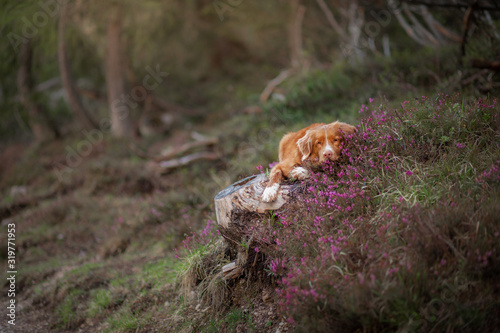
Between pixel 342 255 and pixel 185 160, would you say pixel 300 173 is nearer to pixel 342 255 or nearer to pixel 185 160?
pixel 342 255

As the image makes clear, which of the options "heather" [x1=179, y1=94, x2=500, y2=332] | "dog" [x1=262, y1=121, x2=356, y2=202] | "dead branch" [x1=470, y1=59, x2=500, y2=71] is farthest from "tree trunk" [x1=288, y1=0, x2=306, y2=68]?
"heather" [x1=179, y1=94, x2=500, y2=332]

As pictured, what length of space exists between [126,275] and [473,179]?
5282 mm

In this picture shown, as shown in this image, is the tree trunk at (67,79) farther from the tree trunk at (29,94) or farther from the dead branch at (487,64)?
the dead branch at (487,64)

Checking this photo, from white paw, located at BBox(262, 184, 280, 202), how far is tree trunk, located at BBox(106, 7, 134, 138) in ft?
37.8

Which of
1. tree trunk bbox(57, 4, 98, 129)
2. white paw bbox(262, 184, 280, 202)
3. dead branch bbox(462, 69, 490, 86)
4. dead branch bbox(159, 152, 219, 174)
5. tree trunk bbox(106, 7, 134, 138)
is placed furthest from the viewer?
tree trunk bbox(106, 7, 134, 138)

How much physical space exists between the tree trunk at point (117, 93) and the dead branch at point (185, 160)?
4487 mm

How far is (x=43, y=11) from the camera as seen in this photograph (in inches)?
471

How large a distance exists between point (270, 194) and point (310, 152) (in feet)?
2.38

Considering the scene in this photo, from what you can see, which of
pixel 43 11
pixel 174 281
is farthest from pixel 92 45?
→ pixel 174 281

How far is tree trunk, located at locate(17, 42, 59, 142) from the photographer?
14.7 meters

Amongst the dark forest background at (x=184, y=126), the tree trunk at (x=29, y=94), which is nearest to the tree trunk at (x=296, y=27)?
the dark forest background at (x=184, y=126)

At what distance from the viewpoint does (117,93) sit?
48.3ft

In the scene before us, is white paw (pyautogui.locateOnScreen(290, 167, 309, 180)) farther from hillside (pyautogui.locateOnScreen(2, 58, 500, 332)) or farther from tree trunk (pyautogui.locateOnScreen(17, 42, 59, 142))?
tree trunk (pyautogui.locateOnScreen(17, 42, 59, 142))

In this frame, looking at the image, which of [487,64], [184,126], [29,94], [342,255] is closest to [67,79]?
[29,94]
